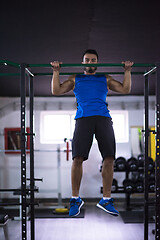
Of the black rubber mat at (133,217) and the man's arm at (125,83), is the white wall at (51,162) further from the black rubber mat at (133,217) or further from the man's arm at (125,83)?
the man's arm at (125,83)

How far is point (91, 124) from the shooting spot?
2.28 m

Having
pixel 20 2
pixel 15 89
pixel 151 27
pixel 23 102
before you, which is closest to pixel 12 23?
pixel 20 2

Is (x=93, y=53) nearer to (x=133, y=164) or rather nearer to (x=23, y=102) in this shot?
(x=23, y=102)

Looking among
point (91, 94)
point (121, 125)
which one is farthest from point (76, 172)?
point (121, 125)

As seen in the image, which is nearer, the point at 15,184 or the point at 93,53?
the point at 93,53

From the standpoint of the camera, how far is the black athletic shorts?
2254 millimetres

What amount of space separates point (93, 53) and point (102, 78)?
8.9 inches

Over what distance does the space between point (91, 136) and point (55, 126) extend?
4.15 m

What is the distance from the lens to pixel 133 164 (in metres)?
5.57

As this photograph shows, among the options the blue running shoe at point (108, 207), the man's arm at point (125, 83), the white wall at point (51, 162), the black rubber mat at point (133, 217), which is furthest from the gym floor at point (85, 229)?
the man's arm at point (125, 83)

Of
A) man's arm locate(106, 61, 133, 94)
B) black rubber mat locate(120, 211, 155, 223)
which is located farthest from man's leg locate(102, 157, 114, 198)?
black rubber mat locate(120, 211, 155, 223)

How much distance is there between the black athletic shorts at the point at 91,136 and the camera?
2254 millimetres

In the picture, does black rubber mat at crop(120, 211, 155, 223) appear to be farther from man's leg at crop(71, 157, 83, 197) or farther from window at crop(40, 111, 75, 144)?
man's leg at crop(71, 157, 83, 197)

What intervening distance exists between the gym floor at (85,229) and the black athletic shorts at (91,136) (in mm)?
2464
